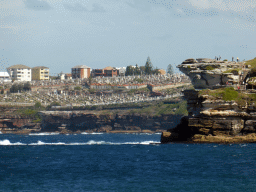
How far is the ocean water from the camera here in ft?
144

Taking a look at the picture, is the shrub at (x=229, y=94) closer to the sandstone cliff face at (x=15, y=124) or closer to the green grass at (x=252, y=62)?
the green grass at (x=252, y=62)

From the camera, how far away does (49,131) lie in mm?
186125

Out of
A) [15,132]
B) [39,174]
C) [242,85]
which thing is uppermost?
[242,85]

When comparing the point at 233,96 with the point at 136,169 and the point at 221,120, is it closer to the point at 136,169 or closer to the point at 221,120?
the point at 221,120

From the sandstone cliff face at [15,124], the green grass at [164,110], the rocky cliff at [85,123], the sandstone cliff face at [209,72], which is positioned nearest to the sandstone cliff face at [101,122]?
the rocky cliff at [85,123]

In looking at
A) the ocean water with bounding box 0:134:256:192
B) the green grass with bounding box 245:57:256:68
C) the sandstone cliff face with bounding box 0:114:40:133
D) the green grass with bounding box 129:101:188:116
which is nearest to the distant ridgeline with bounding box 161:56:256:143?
the ocean water with bounding box 0:134:256:192

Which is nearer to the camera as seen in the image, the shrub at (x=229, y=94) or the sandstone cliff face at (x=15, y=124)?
the shrub at (x=229, y=94)

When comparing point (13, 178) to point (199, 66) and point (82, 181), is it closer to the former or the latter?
point (82, 181)

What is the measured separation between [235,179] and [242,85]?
39760 mm

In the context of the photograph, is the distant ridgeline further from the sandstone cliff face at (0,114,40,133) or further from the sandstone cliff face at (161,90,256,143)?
the sandstone cliff face at (0,114,40,133)

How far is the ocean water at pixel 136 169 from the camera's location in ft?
144

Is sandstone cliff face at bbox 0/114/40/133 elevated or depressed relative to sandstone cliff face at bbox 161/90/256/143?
depressed

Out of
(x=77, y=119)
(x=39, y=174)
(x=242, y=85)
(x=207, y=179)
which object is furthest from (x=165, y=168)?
(x=77, y=119)

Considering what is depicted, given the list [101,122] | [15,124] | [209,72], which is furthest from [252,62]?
[15,124]
